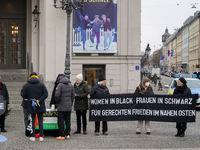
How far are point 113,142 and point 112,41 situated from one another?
15.1 metres

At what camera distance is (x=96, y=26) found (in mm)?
23250

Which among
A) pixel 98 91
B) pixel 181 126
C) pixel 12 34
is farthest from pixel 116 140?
pixel 12 34

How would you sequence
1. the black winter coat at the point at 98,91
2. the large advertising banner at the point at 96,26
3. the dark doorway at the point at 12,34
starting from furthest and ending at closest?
the large advertising banner at the point at 96,26 < the dark doorway at the point at 12,34 < the black winter coat at the point at 98,91

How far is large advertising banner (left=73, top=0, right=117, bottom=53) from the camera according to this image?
2320 cm

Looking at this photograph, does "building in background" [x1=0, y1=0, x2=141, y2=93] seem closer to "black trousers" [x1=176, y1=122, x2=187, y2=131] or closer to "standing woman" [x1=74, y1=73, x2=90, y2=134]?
"standing woman" [x1=74, y1=73, x2=90, y2=134]

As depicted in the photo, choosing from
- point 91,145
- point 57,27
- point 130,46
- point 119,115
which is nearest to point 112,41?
point 130,46

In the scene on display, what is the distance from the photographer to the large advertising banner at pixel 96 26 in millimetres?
23203

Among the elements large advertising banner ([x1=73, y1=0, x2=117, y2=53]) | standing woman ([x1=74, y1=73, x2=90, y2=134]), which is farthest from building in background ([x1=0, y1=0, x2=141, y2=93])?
standing woman ([x1=74, y1=73, x2=90, y2=134])

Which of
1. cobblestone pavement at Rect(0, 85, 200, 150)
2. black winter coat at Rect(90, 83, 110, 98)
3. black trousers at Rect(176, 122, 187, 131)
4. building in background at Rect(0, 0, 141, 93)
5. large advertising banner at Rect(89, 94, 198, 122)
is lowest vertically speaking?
cobblestone pavement at Rect(0, 85, 200, 150)

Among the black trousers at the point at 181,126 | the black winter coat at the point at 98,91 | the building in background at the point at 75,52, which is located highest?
the building in background at the point at 75,52

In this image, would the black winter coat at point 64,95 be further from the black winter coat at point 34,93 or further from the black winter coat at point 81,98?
the black winter coat at point 81,98

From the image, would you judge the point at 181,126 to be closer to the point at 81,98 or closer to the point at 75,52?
the point at 81,98

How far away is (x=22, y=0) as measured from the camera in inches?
913

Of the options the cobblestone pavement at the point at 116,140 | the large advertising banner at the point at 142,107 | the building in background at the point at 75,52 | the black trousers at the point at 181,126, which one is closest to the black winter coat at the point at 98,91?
the large advertising banner at the point at 142,107
